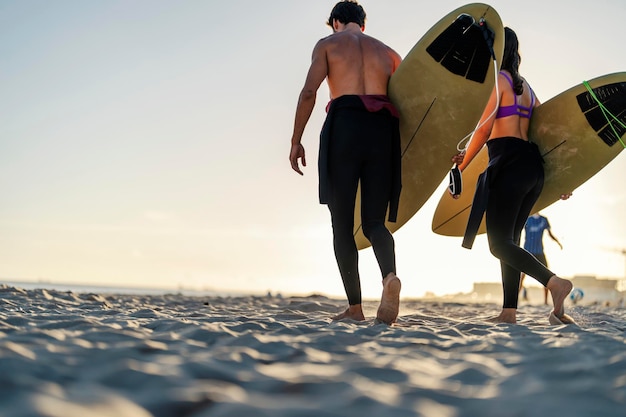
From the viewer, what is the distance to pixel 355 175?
10.1 feet

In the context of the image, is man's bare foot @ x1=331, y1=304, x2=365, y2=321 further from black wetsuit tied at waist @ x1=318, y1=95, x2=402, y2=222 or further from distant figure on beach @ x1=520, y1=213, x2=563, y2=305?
distant figure on beach @ x1=520, y1=213, x2=563, y2=305

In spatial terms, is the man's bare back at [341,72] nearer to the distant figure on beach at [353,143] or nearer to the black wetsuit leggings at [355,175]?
the distant figure on beach at [353,143]

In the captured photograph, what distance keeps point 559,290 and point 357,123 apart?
1.46m

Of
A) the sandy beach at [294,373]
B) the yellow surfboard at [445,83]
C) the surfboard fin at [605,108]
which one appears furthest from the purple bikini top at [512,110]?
the sandy beach at [294,373]

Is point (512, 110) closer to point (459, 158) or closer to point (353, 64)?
point (459, 158)

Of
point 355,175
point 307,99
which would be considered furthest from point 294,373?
point 307,99

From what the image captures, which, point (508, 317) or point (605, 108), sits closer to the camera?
point (508, 317)

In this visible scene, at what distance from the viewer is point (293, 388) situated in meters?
1.31

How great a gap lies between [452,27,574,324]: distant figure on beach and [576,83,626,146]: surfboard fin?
671mm

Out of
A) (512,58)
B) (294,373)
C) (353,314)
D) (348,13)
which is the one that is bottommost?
(294,373)

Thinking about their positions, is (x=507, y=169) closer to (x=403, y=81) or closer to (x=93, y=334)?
(x=403, y=81)

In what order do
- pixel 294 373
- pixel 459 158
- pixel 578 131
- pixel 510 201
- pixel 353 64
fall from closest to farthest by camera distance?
pixel 294 373, pixel 353 64, pixel 510 201, pixel 459 158, pixel 578 131

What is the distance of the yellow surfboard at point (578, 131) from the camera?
3.94 metres

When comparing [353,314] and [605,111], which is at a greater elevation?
[605,111]
